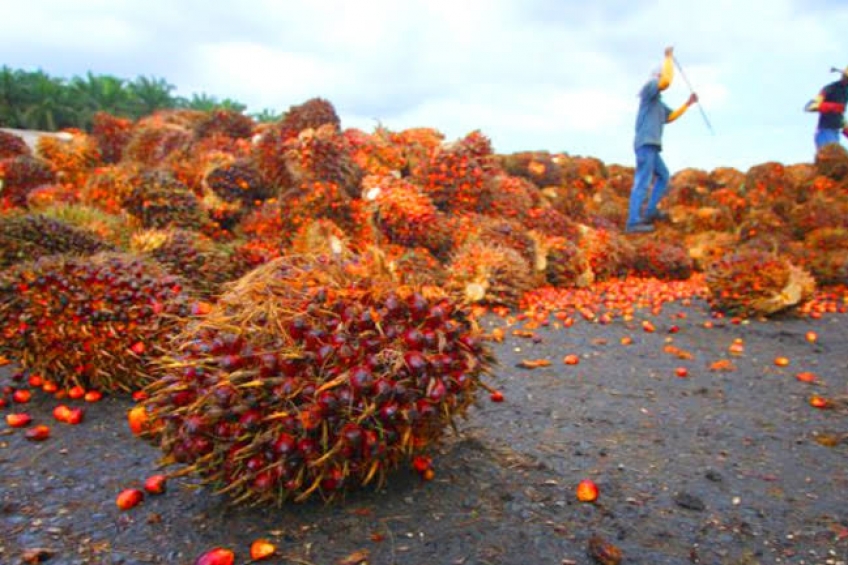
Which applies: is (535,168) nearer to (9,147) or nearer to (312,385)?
(9,147)

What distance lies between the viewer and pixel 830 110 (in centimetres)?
1241

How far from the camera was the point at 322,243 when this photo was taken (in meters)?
5.52

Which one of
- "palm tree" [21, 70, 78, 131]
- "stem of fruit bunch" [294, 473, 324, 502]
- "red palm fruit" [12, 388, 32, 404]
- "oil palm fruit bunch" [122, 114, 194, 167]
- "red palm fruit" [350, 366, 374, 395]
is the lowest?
"stem of fruit bunch" [294, 473, 324, 502]

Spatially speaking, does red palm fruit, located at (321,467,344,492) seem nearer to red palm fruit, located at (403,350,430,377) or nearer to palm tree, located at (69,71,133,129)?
red palm fruit, located at (403,350,430,377)

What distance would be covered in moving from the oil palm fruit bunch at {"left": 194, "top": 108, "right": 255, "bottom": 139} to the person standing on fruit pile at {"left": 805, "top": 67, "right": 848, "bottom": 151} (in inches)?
437

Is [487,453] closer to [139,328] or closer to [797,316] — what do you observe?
[139,328]

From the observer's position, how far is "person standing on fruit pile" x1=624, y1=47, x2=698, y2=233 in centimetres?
1051

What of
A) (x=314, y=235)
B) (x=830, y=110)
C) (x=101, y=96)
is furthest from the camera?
(x=101, y=96)

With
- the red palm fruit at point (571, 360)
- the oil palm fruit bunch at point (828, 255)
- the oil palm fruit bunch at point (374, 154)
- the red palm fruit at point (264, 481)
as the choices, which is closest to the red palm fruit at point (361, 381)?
the red palm fruit at point (264, 481)

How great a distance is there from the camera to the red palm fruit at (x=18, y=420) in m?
3.01

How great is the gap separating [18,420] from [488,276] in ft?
13.5

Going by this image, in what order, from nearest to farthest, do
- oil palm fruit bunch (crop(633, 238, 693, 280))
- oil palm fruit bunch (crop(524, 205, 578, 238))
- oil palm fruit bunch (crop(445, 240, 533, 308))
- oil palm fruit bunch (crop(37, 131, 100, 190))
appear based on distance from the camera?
1. oil palm fruit bunch (crop(445, 240, 533, 308))
2. oil palm fruit bunch (crop(524, 205, 578, 238))
3. oil palm fruit bunch (crop(633, 238, 693, 280))
4. oil palm fruit bunch (crop(37, 131, 100, 190))

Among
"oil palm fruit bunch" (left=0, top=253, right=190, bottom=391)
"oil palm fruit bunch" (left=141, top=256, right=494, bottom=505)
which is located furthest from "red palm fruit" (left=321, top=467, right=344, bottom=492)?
"oil palm fruit bunch" (left=0, top=253, right=190, bottom=391)

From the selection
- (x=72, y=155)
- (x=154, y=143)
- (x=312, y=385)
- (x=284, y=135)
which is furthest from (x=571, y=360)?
(x=72, y=155)
